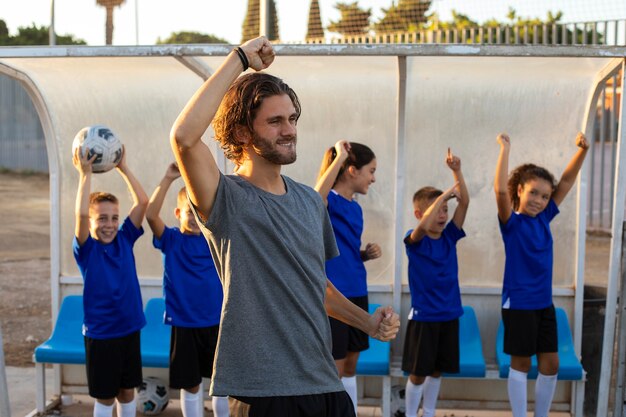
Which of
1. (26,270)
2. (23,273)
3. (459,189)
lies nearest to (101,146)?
(459,189)

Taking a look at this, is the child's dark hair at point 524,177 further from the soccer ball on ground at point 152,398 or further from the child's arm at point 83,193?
the soccer ball on ground at point 152,398

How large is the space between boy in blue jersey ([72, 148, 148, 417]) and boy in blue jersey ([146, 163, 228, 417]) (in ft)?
0.92

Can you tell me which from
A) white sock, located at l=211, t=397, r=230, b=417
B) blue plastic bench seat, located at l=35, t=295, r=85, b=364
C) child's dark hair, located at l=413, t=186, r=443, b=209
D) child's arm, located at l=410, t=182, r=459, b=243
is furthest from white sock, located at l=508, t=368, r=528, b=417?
blue plastic bench seat, located at l=35, t=295, r=85, b=364

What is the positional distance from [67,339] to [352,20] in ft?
45.1

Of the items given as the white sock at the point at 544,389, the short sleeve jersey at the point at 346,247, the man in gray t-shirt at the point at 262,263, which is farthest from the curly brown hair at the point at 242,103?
the white sock at the point at 544,389

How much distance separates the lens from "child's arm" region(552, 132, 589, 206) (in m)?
5.11

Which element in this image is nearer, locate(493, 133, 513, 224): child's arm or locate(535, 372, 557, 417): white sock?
locate(493, 133, 513, 224): child's arm

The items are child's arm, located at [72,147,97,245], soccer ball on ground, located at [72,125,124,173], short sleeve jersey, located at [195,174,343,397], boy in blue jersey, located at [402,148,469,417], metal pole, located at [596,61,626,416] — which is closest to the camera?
short sleeve jersey, located at [195,174,343,397]

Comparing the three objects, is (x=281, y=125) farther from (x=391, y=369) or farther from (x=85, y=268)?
(x=391, y=369)

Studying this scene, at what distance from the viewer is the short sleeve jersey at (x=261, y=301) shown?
2.55 metres

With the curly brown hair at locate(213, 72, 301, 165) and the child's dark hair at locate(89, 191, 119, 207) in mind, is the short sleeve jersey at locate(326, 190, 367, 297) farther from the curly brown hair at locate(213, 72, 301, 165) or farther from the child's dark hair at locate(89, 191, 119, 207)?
the curly brown hair at locate(213, 72, 301, 165)

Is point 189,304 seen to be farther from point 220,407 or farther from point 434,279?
point 434,279

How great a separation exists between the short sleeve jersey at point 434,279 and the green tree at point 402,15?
1333 centimetres

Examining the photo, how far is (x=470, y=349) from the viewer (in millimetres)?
5875
